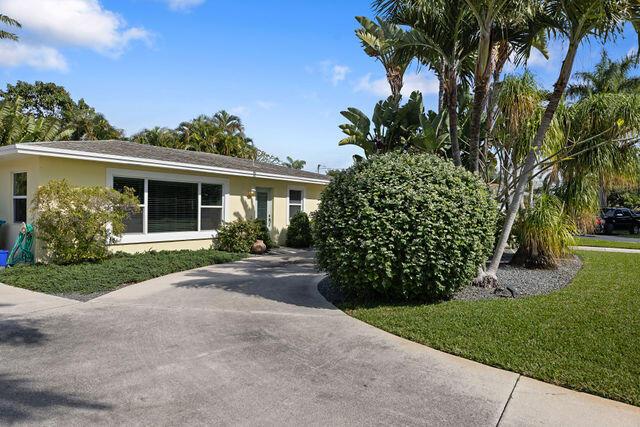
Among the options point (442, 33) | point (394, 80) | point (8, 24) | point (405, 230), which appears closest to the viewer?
point (405, 230)

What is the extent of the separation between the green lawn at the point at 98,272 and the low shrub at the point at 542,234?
7923mm

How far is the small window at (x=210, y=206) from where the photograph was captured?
44.1ft

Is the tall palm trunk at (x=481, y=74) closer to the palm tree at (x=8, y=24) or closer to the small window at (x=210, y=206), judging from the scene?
the small window at (x=210, y=206)

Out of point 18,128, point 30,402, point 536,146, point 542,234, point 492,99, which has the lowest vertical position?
point 30,402

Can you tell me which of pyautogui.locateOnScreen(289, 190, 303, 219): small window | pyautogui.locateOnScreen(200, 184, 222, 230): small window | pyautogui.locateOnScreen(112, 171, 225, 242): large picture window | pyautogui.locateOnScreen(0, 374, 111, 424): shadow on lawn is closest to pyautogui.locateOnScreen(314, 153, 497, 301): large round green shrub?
pyautogui.locateOnScreen(0, 374, 111, 424): shadow on lawn

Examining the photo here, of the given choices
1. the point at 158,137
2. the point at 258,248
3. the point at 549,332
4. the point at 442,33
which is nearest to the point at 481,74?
the point at 442,33

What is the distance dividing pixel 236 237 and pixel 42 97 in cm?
3151

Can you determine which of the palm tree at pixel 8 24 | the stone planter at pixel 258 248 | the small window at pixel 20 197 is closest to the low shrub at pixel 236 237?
the stone planter at pixel 258 248

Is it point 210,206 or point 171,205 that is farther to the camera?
point 210,206

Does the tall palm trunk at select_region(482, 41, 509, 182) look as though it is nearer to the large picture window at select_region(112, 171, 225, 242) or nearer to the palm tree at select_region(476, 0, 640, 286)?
the palm tree at select_region(476, 0, 640, 286)

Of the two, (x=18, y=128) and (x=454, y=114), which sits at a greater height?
(x=18, y=128)

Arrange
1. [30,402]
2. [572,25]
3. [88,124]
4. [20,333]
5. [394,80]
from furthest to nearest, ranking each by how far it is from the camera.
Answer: [88,124]
[394,80]
[572,25]
[20,333]
[30,402]

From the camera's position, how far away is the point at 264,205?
15914 mm

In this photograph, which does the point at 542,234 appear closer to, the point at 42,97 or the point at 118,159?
the point at 118,159
